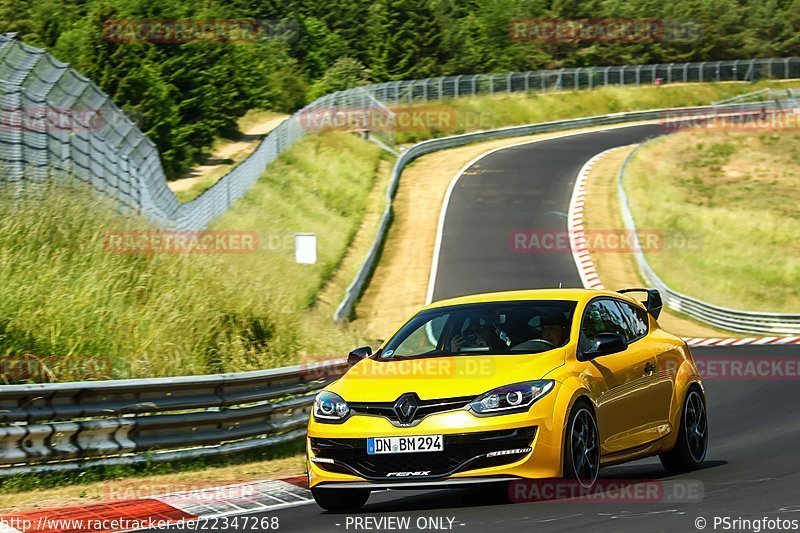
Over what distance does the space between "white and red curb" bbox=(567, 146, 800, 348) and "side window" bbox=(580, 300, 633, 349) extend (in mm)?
18004

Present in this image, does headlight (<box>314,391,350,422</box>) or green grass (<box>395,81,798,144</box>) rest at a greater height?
headlight (<box>314,391,350,422</box>)

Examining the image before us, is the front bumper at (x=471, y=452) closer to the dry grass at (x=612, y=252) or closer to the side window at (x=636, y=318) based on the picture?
the side window at (x=636, y=318)

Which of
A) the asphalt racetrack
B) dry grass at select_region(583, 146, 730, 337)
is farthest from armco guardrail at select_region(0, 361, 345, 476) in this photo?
dry grass at select_region(583, 146, 730, 337)

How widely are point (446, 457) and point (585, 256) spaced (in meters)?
30.8

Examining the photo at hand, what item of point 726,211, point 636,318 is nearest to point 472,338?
point 636,318

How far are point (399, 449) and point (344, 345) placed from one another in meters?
7.79

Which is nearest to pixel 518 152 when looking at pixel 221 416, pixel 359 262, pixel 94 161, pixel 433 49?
pixel 359 262

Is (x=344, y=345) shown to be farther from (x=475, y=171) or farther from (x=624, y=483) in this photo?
(x=475, y=171)

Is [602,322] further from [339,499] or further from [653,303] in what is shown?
[339,499]

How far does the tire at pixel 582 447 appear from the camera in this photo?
27.7ft

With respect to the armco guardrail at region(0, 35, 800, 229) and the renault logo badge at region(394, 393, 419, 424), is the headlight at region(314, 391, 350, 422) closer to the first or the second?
the renault logo badge at region(394, 393, 419, 424)

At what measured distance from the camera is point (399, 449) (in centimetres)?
842

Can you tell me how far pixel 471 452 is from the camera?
328 inches

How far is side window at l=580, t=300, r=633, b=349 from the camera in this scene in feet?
31.2
